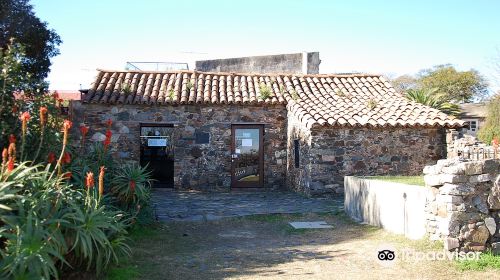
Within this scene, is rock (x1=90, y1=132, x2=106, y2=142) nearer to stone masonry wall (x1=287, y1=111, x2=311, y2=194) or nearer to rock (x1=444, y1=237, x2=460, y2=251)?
stone masonry wall (x1=287, y1=111, x2=311, y2=194)

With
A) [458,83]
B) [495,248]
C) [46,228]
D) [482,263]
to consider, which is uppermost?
[458,83]

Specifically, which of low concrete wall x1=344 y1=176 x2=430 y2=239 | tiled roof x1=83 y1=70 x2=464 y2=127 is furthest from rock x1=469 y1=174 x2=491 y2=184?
tiled roof x1=83 y1=70 x2=464 y2=127

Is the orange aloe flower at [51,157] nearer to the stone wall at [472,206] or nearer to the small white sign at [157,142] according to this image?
the stone wall at [472,206]

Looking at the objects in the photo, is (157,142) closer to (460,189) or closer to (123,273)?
(123,273)

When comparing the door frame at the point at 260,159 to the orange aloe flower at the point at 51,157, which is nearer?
the orange aloe flower at the point at 51,157

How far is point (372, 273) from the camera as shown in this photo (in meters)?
5.45

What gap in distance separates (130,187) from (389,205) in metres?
4.25

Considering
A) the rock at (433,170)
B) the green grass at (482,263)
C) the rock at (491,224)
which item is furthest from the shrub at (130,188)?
the rock at (491,224)

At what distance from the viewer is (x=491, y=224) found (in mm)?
5875

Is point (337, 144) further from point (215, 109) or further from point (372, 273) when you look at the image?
point (372, 273)

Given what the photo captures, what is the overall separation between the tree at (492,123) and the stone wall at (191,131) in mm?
13559

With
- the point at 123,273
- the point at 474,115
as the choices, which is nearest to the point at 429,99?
the point at 474,115

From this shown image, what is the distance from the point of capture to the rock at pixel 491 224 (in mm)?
5871

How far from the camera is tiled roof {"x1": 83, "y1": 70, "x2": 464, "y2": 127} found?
42.1ft
